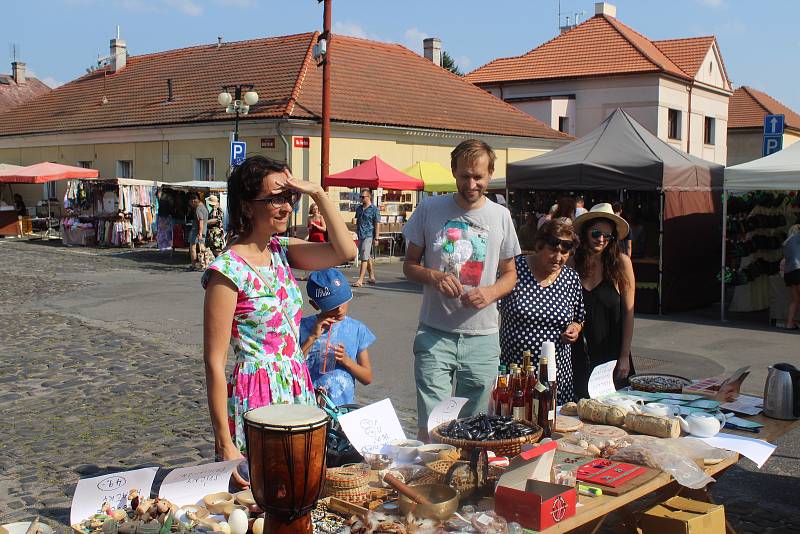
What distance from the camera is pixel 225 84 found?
29.2 meters

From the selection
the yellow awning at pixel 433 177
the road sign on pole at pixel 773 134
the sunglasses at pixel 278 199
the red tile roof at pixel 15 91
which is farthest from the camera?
the red tile roof at pixel 15 91

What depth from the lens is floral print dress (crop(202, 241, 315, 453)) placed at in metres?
3.11

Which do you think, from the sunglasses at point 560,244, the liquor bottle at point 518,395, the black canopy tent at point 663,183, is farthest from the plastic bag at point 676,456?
the black canopy tent at point 663,183

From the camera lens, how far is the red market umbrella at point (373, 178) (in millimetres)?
20969

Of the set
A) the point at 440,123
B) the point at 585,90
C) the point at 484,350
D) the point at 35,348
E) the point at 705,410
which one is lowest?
the point at 35,348

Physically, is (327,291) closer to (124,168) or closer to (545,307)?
(545,307)

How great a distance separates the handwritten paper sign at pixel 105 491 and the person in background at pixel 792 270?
37.4 ft

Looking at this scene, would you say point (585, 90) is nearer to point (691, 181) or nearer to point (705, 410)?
point (691, 181)

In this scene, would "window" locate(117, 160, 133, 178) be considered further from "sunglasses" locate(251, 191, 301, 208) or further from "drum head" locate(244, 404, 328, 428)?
"drum head" locate(244, 404, 328, 428)

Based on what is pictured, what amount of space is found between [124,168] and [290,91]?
9.03 m

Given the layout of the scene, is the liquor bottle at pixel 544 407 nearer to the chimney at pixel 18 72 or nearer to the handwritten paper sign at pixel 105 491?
the handwritten paper sign at pixel 105 491

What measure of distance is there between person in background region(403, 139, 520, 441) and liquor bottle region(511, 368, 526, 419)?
0.57 meters

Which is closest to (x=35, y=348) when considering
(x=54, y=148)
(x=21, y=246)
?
(x=21, y=246)

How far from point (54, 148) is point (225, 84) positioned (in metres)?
9.57
